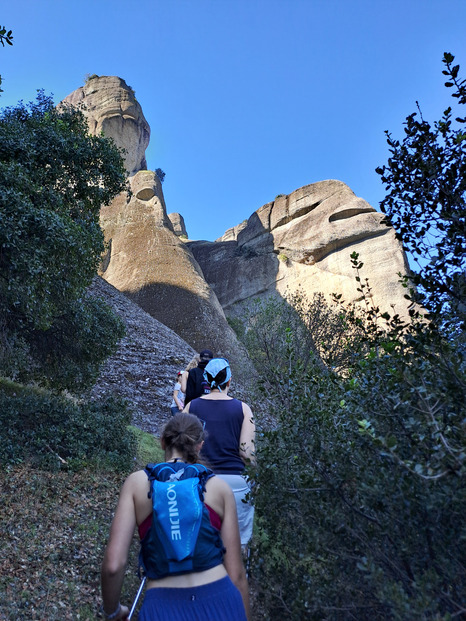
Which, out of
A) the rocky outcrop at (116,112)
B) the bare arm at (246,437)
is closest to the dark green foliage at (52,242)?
Result: the bare arm at (246,437)

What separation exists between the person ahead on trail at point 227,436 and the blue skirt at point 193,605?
153 cm

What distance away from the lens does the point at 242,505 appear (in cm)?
407

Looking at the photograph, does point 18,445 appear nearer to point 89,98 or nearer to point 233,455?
point 233,455

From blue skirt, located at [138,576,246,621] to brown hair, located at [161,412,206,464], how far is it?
0.63 m

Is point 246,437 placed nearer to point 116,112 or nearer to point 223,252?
point 223,252

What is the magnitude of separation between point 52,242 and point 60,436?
3.25 m

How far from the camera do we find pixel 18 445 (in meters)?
8.23

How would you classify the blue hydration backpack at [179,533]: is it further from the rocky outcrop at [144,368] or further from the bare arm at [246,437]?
the rocky outcrop at [144,368]

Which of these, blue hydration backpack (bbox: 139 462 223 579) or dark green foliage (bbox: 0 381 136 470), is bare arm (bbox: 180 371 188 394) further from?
blue hydration backpack (bbox: 139 462 223 579)

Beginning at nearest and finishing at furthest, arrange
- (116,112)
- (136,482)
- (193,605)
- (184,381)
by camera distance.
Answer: (193,605) → (136,482) → (184,381) → (116,112)

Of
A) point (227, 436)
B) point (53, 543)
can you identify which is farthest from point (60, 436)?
point (227, 436)

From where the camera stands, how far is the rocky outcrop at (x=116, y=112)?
4709cm

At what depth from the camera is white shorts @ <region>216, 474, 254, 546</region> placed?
4.08 metres

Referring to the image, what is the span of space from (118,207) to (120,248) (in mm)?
4396
